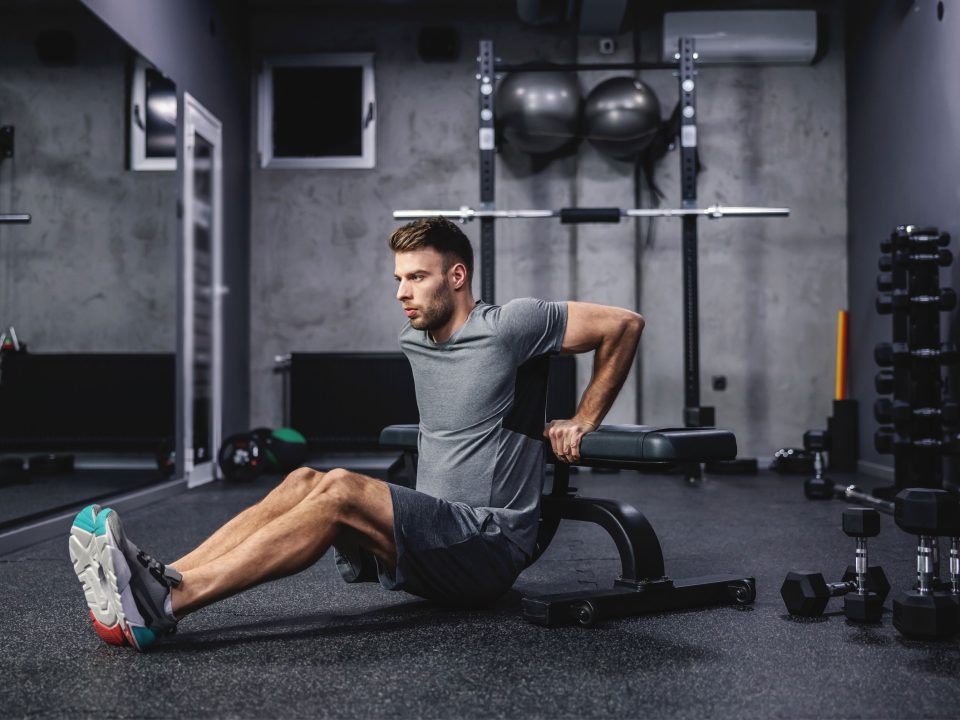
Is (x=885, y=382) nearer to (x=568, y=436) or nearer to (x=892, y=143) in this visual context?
(x=892, y=143)

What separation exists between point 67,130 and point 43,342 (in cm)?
85

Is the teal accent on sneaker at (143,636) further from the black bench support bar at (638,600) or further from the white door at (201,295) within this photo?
the white door at (201,295)

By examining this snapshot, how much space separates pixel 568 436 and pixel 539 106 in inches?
134

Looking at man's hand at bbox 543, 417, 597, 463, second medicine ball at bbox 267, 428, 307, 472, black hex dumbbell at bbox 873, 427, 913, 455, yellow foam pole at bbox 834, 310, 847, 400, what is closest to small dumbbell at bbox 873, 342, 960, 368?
black hex dumbbell at bbox 873, 427, 913, 455

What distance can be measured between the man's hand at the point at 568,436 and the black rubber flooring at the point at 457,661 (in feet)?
1.19

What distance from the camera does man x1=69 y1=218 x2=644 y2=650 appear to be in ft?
5.79

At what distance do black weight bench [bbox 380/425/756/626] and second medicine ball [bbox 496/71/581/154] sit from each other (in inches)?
128

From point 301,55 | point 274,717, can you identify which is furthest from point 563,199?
point 274,717

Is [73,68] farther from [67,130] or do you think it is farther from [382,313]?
[382,313]

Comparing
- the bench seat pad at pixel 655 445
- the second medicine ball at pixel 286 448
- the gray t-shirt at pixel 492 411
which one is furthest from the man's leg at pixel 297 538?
the second medicine ball at pixel 286 448

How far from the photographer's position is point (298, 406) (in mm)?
5570

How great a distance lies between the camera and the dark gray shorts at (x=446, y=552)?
1.86 m

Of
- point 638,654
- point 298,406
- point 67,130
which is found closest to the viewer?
point 638,654

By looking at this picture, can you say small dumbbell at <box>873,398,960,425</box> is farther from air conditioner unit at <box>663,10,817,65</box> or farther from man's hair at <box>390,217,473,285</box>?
man's hair at <box>390,217,473,285</box>
